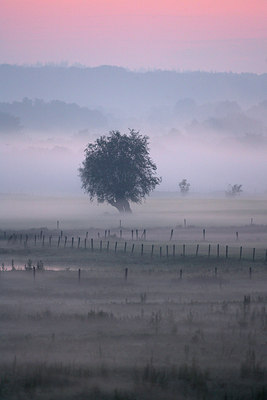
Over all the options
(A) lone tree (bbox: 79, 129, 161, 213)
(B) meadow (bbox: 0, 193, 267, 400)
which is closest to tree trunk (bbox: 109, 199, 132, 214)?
(A) lone tree (bbox: 79, 129, 161, 213)

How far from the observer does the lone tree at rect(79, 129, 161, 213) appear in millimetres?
107875

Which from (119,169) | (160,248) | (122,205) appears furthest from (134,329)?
(122,205)

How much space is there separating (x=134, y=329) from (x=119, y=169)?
81.2m

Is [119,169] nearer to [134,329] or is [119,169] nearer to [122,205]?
[122,205]

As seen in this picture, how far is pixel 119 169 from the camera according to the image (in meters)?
108

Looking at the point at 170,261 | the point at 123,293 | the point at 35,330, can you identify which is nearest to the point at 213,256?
the point at 170,261

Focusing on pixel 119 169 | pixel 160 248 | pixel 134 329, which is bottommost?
pixel 134 329

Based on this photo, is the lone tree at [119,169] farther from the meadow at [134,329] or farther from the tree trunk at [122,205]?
the meadow at [134,329]

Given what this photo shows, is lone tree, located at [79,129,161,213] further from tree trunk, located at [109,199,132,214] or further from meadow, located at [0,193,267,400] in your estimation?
meadow, located at [0,193,267,400]

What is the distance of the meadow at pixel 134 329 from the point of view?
2058cm

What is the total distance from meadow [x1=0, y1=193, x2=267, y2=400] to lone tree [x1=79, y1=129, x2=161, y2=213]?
57.7 metres

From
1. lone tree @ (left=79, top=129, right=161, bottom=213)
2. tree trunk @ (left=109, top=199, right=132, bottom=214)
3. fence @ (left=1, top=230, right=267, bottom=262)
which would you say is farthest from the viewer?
tree trunk @ (left=109, top=199, right=132, bottom=214)

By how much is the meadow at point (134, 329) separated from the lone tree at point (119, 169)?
57.7m

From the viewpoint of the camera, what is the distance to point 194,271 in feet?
147
